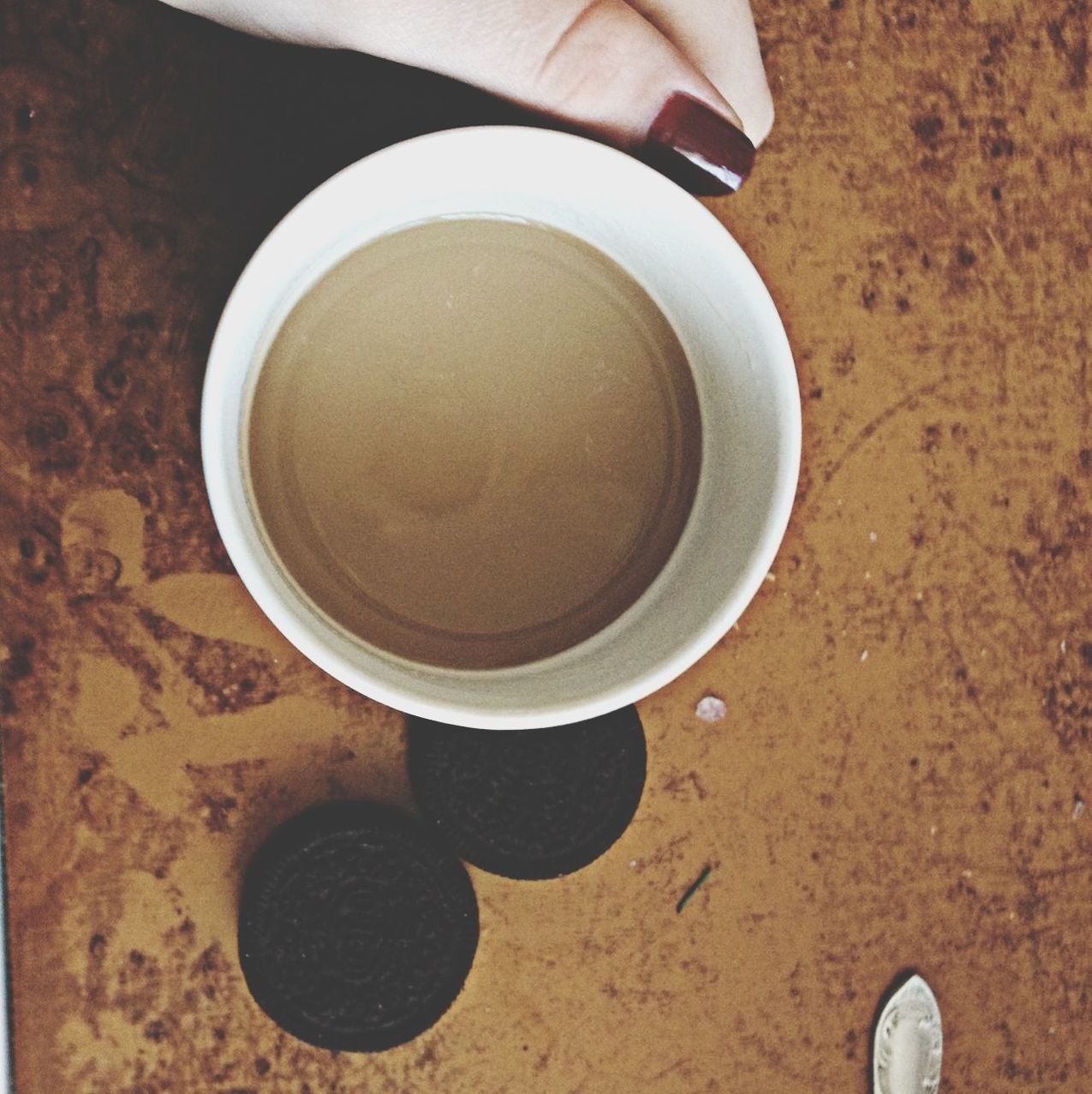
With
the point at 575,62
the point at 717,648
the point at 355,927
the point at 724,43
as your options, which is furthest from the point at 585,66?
the point at 355,927

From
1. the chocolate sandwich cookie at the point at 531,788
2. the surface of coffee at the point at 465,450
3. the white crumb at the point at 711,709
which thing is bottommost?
the chocolate sandwich cookie at the point at 531,788

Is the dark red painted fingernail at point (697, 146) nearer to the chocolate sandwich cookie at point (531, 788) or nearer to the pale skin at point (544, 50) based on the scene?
the pale skin at point (544, 50)

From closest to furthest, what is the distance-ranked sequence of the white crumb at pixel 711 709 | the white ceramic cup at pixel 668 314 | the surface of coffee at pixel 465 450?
the white ceramic cup at pixel 668 314 < the surface of coffee at pixel 465 450 < the white crumb at pixel 711 709

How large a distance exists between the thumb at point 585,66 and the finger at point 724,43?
0.18 feet

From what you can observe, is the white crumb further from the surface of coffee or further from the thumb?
the thumb

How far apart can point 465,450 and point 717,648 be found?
9.2 inches

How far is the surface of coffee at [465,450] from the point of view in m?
0.57

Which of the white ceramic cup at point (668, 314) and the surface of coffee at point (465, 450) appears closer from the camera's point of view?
the white ceramic cup at point (668, 314)

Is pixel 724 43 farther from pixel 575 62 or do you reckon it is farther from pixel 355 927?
pixel 355 927

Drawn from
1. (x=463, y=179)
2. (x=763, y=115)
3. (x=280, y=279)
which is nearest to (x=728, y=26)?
(x=763, y=115)

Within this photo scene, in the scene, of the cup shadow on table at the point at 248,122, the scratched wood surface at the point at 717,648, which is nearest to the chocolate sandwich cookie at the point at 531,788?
the scratched wood surface at the point at 717,648

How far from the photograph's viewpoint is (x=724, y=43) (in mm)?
585

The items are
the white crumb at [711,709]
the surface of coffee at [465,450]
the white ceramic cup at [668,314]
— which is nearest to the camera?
the white ceramic cup at [668,314]

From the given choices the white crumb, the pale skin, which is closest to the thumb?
the pale skin
